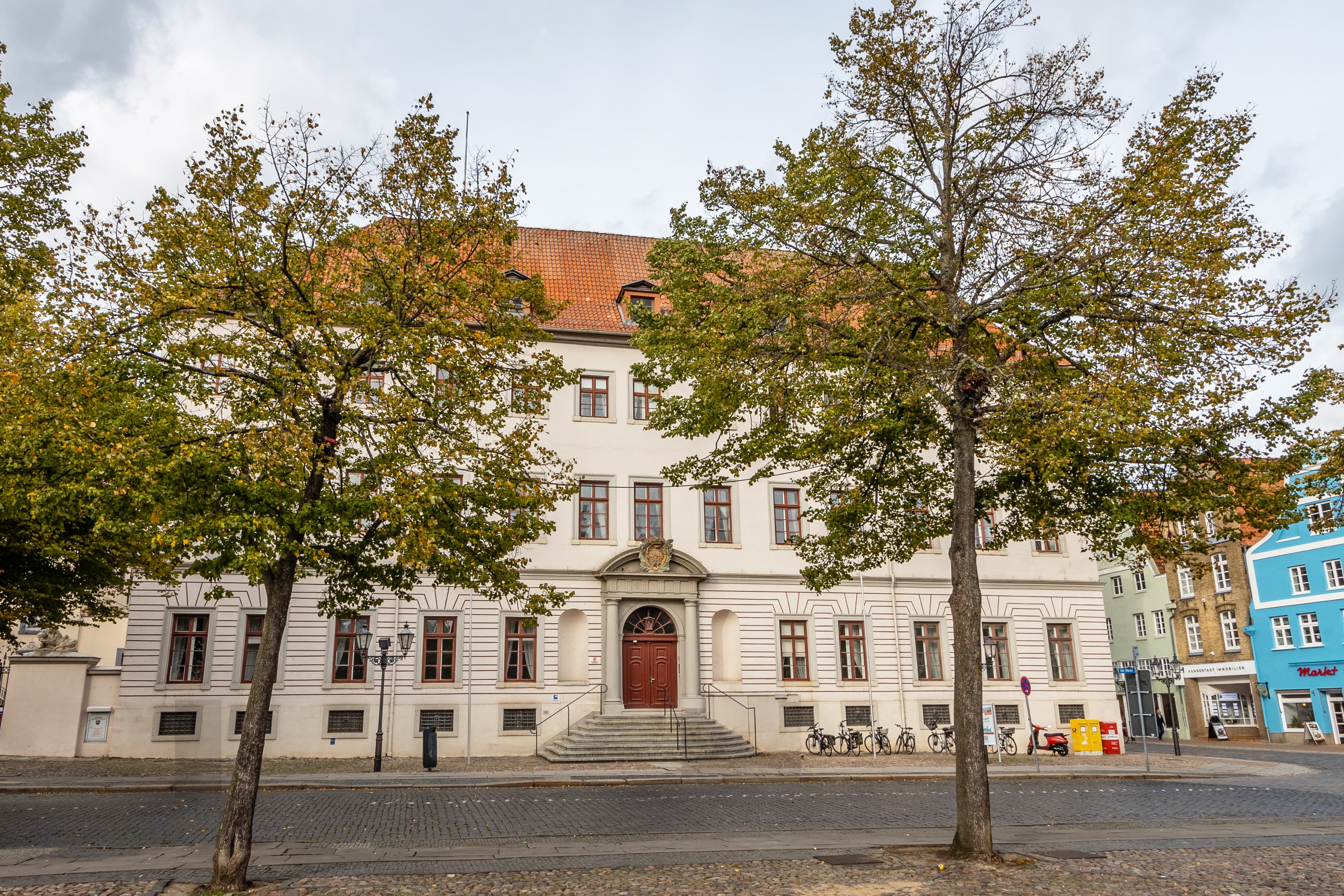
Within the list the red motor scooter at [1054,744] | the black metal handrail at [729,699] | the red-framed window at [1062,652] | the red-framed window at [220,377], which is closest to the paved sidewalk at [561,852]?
the red-framed window at [220,377]

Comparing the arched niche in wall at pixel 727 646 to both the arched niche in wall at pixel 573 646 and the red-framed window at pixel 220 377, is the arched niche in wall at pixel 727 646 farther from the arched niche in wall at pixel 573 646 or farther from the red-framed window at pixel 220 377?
the red-framed window at pixel 220 377

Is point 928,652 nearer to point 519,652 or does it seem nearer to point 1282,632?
point 519,652

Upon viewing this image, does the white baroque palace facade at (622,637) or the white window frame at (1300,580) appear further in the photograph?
the white window frame at (1300,580)

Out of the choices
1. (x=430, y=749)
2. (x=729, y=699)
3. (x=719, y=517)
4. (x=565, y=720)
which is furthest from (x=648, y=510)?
(x=430, y=749)

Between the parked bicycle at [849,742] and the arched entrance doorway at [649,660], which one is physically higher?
the arched entrance doorway at [649,660]

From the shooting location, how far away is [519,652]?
24891mm

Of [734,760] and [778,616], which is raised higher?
[778,616]

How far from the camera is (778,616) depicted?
2672 cm

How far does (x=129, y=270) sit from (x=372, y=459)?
3.16 metres

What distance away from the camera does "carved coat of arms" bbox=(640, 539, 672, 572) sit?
25.6 metres

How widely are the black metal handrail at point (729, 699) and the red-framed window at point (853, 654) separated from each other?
9.89 ft

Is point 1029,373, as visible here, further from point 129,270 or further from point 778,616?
point 778,616

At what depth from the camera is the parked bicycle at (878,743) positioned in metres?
25.8

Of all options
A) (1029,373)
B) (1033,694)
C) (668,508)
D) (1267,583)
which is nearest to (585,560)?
(668,508)
